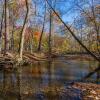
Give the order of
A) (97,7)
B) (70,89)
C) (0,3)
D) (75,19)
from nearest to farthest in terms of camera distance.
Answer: (70,89), (75,19), (97,7), (0,3)

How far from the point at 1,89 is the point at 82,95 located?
4276 mm

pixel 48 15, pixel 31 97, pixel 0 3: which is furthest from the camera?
pixel 48 15

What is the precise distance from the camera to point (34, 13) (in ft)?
170

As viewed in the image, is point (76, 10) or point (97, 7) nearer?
point (76, 10)

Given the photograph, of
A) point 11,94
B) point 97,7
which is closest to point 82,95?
point 11,94

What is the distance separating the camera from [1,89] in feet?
45.0

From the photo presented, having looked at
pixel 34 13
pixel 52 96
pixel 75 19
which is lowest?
pixel 52 96

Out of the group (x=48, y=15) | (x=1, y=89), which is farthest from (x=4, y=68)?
(x=48, y=15)

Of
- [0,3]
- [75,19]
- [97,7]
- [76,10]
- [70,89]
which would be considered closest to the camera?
[70,89]

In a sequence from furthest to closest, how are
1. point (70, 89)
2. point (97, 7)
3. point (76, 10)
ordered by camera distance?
point (97, 7)
point (76, 10)
point (70, 89)

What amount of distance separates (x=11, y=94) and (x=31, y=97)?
119cm

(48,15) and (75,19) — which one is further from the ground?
(48,15)

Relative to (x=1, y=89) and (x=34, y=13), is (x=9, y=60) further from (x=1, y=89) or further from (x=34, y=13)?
(x=34, y=13)

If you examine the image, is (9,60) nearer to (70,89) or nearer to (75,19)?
(75,19)
